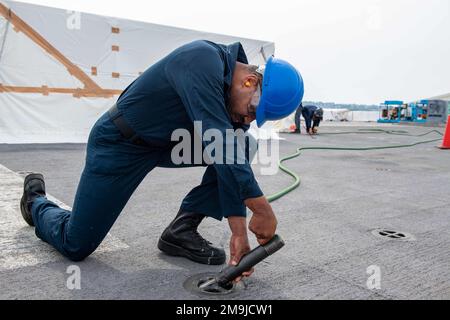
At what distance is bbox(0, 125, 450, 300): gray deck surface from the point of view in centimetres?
175

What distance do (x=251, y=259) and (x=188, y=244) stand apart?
0.65 m

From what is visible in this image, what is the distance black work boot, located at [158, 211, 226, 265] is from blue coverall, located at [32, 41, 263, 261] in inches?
3.6

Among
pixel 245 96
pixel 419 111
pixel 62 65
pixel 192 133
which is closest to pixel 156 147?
pixel 192 133

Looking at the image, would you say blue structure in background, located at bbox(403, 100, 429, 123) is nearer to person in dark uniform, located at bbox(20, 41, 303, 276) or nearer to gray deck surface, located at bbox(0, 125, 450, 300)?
gray deck surface, located at bbox(0, 125, 450, 300)

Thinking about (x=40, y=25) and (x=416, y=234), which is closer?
(x=416, y=234)

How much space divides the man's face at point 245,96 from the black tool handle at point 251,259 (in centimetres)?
61

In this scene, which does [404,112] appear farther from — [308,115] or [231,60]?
[231,60]

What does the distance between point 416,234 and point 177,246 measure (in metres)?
1.74

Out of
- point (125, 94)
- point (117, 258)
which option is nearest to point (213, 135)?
point (125, 94)

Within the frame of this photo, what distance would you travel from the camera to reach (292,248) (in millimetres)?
2312

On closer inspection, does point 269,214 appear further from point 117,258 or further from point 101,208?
point 117,258

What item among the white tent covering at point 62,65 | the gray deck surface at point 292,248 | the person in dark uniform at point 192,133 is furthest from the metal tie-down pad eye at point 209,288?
the white tent covering at point 62,65
